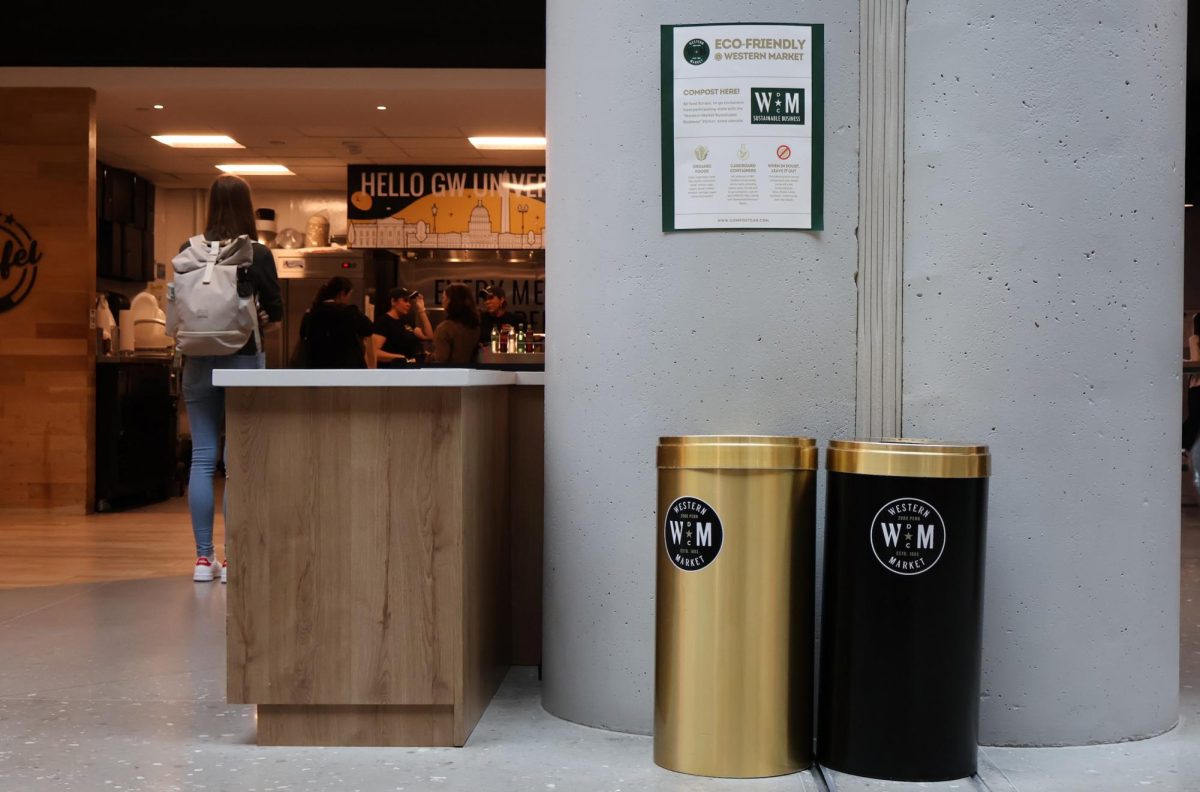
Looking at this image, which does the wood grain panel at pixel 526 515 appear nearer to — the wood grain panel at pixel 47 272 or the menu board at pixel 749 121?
the menu board at pixel 749 121

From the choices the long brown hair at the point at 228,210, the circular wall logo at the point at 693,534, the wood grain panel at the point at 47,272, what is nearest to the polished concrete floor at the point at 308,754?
the circular wall logo at the point at 693,534

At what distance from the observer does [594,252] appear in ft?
10.5

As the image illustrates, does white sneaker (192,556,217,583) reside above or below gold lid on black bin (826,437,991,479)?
below

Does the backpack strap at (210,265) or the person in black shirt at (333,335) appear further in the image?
the person in black shirt at (333,335)

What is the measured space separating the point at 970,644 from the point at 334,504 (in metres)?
1.49

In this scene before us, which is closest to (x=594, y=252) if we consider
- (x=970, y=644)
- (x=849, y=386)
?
(x=849, y=386)

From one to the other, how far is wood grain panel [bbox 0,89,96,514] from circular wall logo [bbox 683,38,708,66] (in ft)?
22.8

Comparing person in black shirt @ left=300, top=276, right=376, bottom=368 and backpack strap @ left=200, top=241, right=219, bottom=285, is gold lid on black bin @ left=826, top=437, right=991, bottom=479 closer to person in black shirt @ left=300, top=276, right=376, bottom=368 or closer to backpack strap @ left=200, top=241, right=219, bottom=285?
backpack strap @ left=200, top=241, right=219, bottom=285

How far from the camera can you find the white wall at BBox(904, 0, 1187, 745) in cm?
302

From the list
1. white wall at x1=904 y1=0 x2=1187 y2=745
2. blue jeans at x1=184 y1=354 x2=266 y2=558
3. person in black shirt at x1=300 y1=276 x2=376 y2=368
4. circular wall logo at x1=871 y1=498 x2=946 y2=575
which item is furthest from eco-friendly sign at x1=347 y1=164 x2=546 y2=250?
circular wall logo at x1=871 y1=498 x2=946 y2=575

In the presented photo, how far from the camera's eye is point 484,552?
3281 mm

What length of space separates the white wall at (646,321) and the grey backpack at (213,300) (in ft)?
7.54

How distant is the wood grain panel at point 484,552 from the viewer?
2.98 metres

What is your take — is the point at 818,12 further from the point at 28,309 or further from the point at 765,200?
the point at 28,309
